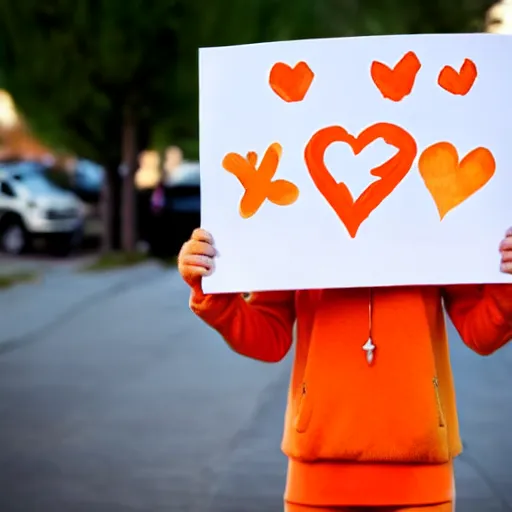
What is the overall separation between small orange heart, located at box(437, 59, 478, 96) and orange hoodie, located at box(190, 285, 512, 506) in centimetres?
47

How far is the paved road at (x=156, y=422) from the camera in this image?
17.9ft

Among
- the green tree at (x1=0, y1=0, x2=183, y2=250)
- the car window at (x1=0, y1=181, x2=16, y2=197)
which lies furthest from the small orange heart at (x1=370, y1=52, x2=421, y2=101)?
the car window at (x1=0, y1=181, x2=16, y2=197)

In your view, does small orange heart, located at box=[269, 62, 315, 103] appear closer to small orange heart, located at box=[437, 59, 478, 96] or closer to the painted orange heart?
the painted orange heart

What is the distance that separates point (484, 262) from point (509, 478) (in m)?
3.17

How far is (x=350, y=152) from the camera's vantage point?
2797mm

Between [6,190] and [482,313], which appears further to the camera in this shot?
[6,190]

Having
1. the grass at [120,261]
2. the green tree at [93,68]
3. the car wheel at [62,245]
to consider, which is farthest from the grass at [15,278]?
the car wheel at [62,245]

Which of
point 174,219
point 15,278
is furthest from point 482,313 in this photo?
point 174,219

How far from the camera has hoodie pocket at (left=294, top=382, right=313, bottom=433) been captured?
2.69 metres

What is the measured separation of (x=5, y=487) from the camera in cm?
566

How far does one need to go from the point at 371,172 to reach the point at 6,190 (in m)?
18.9

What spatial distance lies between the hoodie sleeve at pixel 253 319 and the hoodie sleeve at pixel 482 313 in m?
0.39

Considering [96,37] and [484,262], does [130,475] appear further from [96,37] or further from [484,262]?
[96,37]

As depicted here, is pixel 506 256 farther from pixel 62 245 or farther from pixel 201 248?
pixel 62 245
